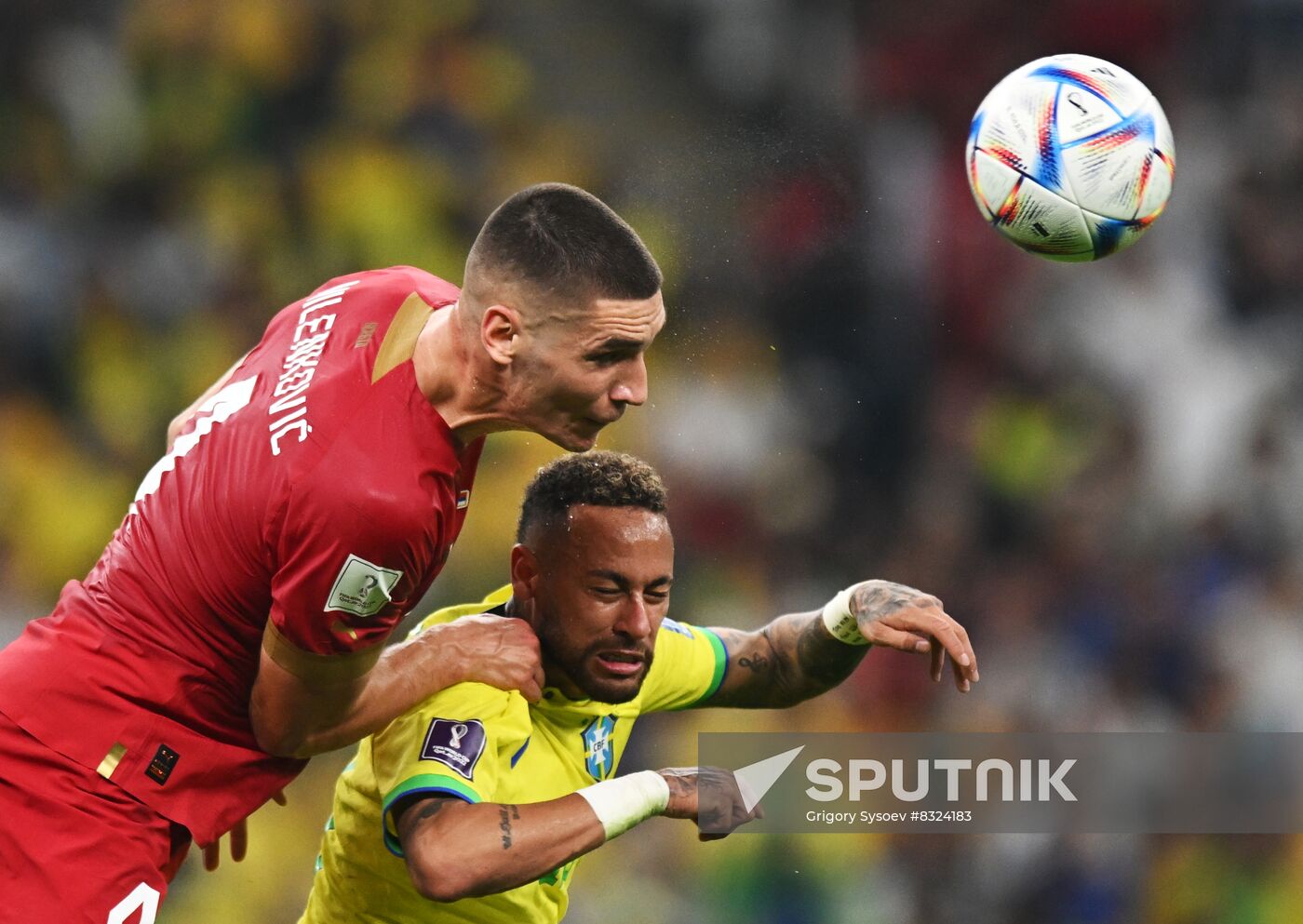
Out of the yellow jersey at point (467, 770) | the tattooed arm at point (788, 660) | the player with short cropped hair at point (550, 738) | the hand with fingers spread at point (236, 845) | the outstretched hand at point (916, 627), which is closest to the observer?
the player with short cropped hair at point (550, 738)

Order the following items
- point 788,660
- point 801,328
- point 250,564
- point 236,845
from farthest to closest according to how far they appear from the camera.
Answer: point 801,328 < point 788,660 < point 236,845 < point 250,564

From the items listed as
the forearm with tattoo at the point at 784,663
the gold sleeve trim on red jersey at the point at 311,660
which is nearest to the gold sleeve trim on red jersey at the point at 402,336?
the gold sleeve trim on red jersey at the point at 311,660

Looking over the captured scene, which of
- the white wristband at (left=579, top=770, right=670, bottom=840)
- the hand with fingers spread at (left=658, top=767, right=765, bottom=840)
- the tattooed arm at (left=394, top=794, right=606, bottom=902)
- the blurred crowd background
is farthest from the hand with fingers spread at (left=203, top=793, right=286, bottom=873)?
the blurred crowd background

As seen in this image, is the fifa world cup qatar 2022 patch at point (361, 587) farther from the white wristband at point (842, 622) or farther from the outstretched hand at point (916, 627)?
the white wristband at point (842, 622)

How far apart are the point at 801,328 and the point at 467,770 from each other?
14.5 ft

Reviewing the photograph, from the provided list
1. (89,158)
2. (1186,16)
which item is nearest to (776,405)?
(1186,16)

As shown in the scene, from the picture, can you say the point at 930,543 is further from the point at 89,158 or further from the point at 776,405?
the point at 89,158

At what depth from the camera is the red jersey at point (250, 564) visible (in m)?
3.17

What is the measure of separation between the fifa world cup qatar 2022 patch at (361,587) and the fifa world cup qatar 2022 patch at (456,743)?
1.36 ft

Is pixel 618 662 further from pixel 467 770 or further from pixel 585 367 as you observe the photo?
pixel 585 367

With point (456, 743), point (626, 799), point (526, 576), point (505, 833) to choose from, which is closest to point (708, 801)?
point (626, 799)

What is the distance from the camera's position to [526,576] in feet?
13.0

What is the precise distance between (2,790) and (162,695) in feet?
1.30

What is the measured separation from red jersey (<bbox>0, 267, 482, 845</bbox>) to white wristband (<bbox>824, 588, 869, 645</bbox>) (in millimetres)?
1224
